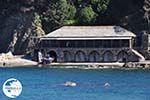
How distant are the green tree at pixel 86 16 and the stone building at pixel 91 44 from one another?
24.3 feet

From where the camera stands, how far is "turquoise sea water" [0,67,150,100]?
9244cm

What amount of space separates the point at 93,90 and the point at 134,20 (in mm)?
68924

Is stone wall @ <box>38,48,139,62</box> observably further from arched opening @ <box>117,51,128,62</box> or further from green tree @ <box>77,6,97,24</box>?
green tree @ <box>77,6,97,24</box>

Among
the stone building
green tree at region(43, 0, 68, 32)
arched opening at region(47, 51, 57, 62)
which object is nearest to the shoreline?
the stone building

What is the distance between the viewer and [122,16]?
17250cm

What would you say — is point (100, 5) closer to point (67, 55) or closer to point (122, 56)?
point (67, 55)

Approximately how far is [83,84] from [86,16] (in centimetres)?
6024

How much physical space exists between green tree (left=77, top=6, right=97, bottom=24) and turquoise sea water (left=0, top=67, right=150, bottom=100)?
25.0 meters

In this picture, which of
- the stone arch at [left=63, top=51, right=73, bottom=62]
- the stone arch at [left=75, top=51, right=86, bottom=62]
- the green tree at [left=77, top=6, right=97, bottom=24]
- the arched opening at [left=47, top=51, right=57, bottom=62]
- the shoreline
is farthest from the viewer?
the green tree at [left=77, top=6, right=97, bottom=24]

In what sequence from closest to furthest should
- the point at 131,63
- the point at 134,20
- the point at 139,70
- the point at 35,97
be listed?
the point at 35,97
the point at 139,70
the point at 131,63
the point at 134,20

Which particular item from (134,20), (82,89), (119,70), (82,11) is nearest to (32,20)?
(82,11)

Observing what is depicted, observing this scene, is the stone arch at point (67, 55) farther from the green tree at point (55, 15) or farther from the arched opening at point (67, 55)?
the green tree at point (55, 15)

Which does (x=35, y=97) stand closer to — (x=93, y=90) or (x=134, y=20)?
(x=93, y=90)

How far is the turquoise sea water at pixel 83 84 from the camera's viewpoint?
3639 inches
